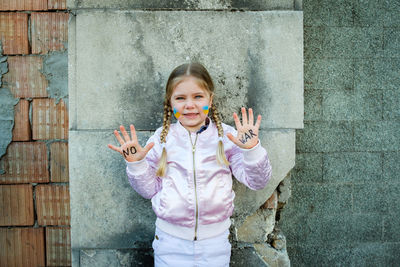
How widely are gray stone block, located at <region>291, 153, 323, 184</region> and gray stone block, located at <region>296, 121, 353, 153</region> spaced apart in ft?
0.17

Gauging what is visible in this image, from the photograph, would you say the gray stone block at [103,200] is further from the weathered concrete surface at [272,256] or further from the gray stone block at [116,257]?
the weathered concrete surface at [272,256]

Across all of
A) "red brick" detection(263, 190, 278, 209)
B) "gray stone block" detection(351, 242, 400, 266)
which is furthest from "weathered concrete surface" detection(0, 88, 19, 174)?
"gray stone block" detection(351, 242, 400, 266)

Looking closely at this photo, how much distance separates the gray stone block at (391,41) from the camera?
2742 millimetres

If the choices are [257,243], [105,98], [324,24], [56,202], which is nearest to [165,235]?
[257,243]

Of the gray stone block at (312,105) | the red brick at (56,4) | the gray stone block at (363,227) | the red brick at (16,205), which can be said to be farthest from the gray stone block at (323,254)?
the red brick at (56,4)

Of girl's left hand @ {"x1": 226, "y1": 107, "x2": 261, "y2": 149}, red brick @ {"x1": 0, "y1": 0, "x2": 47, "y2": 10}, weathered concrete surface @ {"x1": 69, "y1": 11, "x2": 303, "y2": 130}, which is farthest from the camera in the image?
red brick @ {"x1": 0, "y1": 0, "x2": 47, "y2": 10}

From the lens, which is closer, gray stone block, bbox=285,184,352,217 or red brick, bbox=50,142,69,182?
red brick, bbox=50,142,69,182

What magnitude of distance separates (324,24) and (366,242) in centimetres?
193

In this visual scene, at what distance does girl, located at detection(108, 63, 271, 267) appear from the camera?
5.64 ft

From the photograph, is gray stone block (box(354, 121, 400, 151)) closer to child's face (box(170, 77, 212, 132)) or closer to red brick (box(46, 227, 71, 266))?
child's face (box(170, 77, 212, 132))

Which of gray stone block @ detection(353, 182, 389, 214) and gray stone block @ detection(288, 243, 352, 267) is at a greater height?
gray stone block @ detection(353, 182, 389, 214)

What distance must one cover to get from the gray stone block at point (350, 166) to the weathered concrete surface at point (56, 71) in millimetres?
2250

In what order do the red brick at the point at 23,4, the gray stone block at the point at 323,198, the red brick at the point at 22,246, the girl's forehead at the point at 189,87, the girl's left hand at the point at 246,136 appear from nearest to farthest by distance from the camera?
the girl's left hand at the point at 246,136 < the girl's forehead at the point at 189,87 < the red brick at the point at 23,4 < the red brick at the point at 22,246 < the gray stone block at the point at 323,198

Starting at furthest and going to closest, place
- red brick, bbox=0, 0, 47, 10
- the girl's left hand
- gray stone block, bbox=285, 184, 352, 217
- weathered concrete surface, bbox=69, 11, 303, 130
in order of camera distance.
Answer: gray stone block, bbox=285, 184, 352, 217, red brick, bbox=0, 0, 47, 10, weathered concrete surface, bbox=69, 11, 303, 130, the girl's left hand
